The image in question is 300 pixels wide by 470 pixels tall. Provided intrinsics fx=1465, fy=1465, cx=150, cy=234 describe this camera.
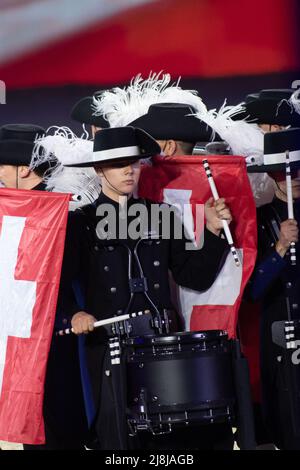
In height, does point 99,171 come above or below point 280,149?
below

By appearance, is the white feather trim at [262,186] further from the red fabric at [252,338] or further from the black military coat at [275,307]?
the red fabric at [252,338]

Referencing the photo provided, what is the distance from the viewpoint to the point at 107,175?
6188 millimetres

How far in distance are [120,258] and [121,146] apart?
467 millimetres

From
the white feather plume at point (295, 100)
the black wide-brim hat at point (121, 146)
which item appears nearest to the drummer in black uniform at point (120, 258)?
the black wide-brim hat at point (121, 146)

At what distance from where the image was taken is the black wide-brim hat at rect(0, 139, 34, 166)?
6.56 metres

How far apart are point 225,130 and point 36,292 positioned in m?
1.22

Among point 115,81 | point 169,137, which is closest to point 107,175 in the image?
point 169,137

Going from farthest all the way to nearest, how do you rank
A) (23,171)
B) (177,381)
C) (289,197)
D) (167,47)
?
(167,47) → (23,171) → (289,197) → (177,381)

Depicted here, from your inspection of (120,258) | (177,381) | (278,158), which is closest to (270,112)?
(278,158)

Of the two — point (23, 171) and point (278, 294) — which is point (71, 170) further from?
point (278, 294)

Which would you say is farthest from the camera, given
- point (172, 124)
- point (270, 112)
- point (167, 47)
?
point (167, 47)

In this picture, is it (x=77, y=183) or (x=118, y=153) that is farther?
(x=77, y=183)

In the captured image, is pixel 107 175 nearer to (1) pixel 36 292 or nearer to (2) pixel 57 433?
(1) pixel 36 292

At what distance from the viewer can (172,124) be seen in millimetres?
6730
